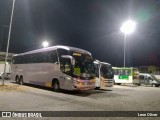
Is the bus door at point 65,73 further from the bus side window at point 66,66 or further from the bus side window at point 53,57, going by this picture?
the bus side window at point 53,57

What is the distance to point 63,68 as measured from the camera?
55.3 ft

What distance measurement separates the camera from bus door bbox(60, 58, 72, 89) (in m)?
16.3

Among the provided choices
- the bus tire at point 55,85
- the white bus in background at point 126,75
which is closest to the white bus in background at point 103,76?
the bus tire at point 55,85

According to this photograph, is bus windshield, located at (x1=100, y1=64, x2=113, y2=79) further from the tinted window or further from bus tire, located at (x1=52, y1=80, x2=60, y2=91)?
the tinted window

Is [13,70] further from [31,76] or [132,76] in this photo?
[132,76]

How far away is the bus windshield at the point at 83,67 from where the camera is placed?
16.4 meters

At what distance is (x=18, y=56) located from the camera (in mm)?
26219

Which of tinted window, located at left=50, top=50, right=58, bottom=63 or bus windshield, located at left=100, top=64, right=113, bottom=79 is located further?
bus windshield, located at left=100, top=64, right=113, bottom=79

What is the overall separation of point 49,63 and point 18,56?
8.81 metres

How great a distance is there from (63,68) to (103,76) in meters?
6.81

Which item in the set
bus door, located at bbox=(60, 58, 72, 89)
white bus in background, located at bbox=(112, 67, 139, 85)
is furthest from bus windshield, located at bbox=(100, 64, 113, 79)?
white bus in background, located at bbox=(112, 67, 139, 85)

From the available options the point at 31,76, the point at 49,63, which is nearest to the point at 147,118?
the point at 49,63

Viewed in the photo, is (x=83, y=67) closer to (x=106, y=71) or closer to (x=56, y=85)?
(x=56, y=85)

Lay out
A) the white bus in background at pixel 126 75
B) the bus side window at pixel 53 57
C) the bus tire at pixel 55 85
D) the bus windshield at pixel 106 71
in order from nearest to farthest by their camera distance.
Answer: the bus tire at pixel 55 85 < the bus side window at pixel 53 57 < the bus windshield at pixel 106 71 < the white bus in background at pixel 126 75
